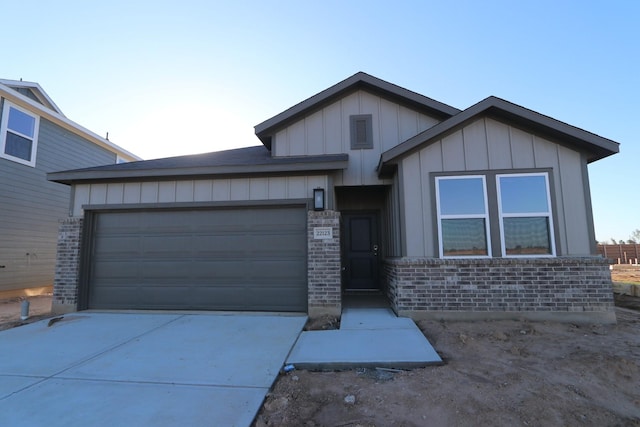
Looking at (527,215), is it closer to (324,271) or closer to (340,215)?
(340,215)

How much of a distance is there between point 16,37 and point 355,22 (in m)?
8.65

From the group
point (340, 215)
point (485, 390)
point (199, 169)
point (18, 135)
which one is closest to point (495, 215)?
point (340, 215)

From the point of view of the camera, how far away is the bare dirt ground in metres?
2.49

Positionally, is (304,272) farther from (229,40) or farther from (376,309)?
(229,40)

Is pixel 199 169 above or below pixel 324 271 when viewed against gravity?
above

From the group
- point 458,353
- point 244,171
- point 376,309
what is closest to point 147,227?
point 244,171

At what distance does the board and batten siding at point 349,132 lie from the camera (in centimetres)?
698

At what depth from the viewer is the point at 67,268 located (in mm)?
6551

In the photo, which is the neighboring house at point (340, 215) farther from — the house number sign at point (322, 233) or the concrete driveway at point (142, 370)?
the concrete driveway at point (142, 370)

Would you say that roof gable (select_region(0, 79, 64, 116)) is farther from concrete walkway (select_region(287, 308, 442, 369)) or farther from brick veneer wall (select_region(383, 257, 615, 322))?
brick veneer wall (select_region(383, 257, 615, 322))

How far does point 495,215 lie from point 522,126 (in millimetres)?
1679

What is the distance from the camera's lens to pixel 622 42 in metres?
9.43

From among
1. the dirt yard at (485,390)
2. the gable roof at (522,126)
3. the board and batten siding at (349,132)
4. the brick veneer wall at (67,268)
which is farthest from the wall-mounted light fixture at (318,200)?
the brick veneer wall at (67,268)

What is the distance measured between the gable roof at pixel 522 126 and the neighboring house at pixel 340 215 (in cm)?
2
